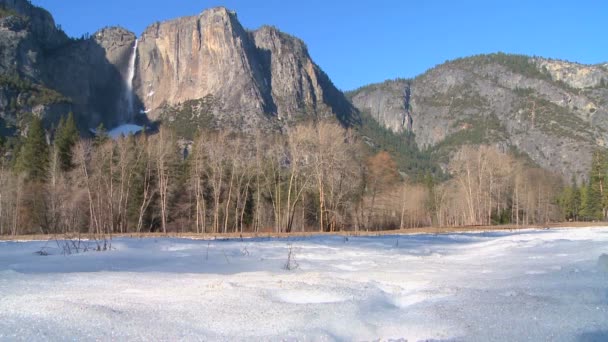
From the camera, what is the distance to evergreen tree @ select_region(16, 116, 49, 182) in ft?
147

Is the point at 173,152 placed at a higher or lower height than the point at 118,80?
lower

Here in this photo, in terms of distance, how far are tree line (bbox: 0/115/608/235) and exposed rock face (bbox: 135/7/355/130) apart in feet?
353

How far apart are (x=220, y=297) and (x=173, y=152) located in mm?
36373

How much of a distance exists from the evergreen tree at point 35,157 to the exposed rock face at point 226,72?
333 feet

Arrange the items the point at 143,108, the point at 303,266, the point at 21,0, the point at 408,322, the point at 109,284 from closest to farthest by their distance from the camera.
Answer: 1. the point at 408,322
2. the point at 109,284
3. the point at 303,266
4. the point at 21,0
5. the point at 143,108

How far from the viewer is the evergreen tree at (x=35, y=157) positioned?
44.7 m

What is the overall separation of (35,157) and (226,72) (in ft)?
389

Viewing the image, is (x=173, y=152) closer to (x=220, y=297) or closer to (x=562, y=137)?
(x=220, y=297)

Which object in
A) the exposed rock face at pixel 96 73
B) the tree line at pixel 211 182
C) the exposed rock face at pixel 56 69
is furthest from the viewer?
the exposed rock face at pixel 96 73

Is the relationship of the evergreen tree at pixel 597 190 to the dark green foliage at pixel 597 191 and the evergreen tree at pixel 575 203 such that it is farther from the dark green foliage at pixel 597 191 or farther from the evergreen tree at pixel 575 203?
the evergreen tree at pixel 575 203

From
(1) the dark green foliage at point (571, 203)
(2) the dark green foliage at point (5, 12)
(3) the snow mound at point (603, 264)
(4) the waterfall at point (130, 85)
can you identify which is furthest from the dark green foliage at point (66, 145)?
(4) the waterfall at point (130, 85)

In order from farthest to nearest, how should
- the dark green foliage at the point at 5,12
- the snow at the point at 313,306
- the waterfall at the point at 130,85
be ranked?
1. the waterfall at the point at 130,85
2. the dark green foliage at the point at 5,12
3. the snow at the point at 313,306

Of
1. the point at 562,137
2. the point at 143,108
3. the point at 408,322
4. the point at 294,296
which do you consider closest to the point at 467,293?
the point at 408,322

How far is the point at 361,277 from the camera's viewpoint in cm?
594
